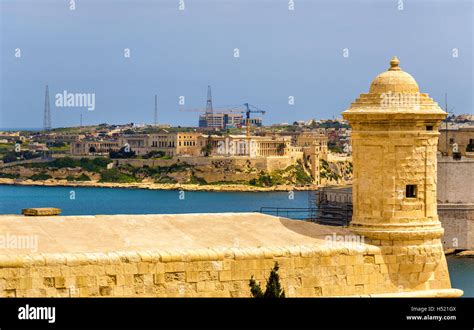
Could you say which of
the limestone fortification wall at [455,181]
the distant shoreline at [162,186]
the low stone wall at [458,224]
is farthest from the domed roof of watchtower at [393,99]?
the distant shoreline at [162,186]

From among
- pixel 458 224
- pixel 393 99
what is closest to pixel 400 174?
pixel 393 99

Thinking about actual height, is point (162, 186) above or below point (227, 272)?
below

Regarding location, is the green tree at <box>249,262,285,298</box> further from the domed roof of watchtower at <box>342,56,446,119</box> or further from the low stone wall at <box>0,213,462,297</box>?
the domed roof of watchtower at <box>342,56,446,119</box>

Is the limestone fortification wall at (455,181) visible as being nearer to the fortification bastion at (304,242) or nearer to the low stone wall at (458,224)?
the low stone wall at (458,224)

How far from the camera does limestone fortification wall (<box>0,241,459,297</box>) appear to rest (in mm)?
9867

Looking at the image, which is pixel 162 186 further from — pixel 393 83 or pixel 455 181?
pixel 393 83

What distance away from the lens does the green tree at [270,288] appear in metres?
10.6

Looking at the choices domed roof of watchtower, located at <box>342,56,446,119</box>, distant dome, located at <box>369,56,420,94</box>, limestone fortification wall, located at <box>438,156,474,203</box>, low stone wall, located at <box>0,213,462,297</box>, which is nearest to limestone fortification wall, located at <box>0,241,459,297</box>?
low stone wall, located at <box>0,213,462,297</box>

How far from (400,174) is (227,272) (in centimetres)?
225

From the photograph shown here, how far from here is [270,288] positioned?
35.1 feet
